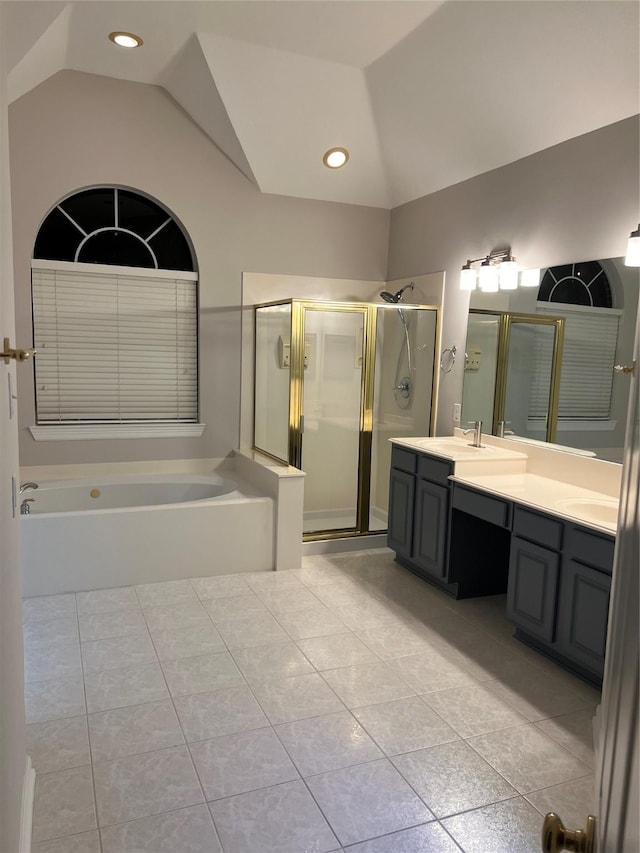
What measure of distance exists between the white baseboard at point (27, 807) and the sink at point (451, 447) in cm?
246

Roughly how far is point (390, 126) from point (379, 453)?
2.20m

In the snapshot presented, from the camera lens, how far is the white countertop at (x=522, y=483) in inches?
108

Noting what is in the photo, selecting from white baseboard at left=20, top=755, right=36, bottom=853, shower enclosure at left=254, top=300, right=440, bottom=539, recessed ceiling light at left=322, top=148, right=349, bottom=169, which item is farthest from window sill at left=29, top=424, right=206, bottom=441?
white baseboard at left=20, top=755, right=36, bottom=853

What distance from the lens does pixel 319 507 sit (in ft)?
14.4

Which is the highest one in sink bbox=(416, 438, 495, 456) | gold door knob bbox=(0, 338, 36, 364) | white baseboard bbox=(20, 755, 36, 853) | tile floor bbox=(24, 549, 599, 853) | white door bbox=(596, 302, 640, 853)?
gold door knob bbox=(0, 338, 36, 364)

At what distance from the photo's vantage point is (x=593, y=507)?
286 cm

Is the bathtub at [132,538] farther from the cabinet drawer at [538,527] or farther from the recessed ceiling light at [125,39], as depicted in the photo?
the recessed ceiling light at [125,39]

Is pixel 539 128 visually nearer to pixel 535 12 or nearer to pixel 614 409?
pixel 535 12

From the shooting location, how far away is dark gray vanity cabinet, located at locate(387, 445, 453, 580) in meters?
3.50

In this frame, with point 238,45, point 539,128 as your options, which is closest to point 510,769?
point 539,128

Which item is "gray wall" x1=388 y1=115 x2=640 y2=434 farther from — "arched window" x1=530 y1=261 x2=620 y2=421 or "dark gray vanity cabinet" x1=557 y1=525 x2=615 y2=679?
"dark gray vanity cabinet" x1=557 y1=525 x2=615 y2=679

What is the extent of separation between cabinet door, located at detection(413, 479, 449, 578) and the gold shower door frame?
599 mm

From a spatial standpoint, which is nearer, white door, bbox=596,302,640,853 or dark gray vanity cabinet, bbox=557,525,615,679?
white door, bbox=596,302,640,853

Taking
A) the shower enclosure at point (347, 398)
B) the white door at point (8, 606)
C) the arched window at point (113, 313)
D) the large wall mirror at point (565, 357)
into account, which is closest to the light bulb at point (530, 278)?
the large wall mirror at point (565, 357)
